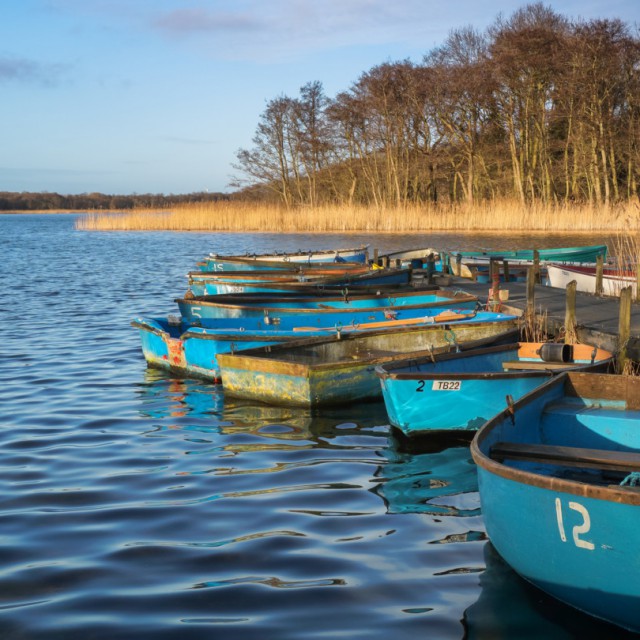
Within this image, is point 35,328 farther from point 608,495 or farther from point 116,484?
point 608,495

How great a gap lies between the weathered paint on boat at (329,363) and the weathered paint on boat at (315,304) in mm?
1710

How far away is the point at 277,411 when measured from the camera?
892 cm

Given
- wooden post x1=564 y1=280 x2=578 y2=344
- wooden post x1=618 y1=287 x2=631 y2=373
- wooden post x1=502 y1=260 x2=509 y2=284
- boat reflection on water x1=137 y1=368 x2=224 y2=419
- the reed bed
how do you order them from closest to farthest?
1. wooden post x1=618 y1=287 x2=631 y2=373
2. boat reflection on water x1=137 y1=368 x2=224 y2=419
3. wooden post x1=564 y1=280 x2=578 y2=344
4. wooden post x1=502 y1=260 x2=509 y2=284
5. the reed bed

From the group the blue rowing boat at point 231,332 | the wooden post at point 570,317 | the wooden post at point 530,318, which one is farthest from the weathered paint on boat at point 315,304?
the wooden post at point 570,317

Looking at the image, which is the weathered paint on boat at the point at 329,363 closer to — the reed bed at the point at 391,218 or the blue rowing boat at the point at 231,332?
the blue rowing boat at the point at 231,332

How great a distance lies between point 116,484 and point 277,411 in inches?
103

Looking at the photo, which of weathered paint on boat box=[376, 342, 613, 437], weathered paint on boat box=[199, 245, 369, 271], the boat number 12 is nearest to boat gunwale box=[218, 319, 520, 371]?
weathered paint on boat box=[376, 342, 613, 437]

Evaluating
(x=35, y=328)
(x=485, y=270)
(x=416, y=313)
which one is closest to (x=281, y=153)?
(x=485, y=270)

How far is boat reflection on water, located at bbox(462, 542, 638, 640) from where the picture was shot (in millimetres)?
4160

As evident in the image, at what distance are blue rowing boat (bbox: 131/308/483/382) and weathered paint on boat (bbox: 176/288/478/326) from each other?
4.4 inches

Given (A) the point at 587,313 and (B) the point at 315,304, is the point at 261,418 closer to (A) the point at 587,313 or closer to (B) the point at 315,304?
(B) the point at 315,304

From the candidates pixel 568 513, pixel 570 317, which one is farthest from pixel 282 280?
pixel 568 513

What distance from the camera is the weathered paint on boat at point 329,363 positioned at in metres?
8.73

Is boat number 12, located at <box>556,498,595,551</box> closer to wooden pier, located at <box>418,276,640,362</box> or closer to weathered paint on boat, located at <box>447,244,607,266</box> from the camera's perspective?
wooden pier, located at <box>418,276,640,362</box>
